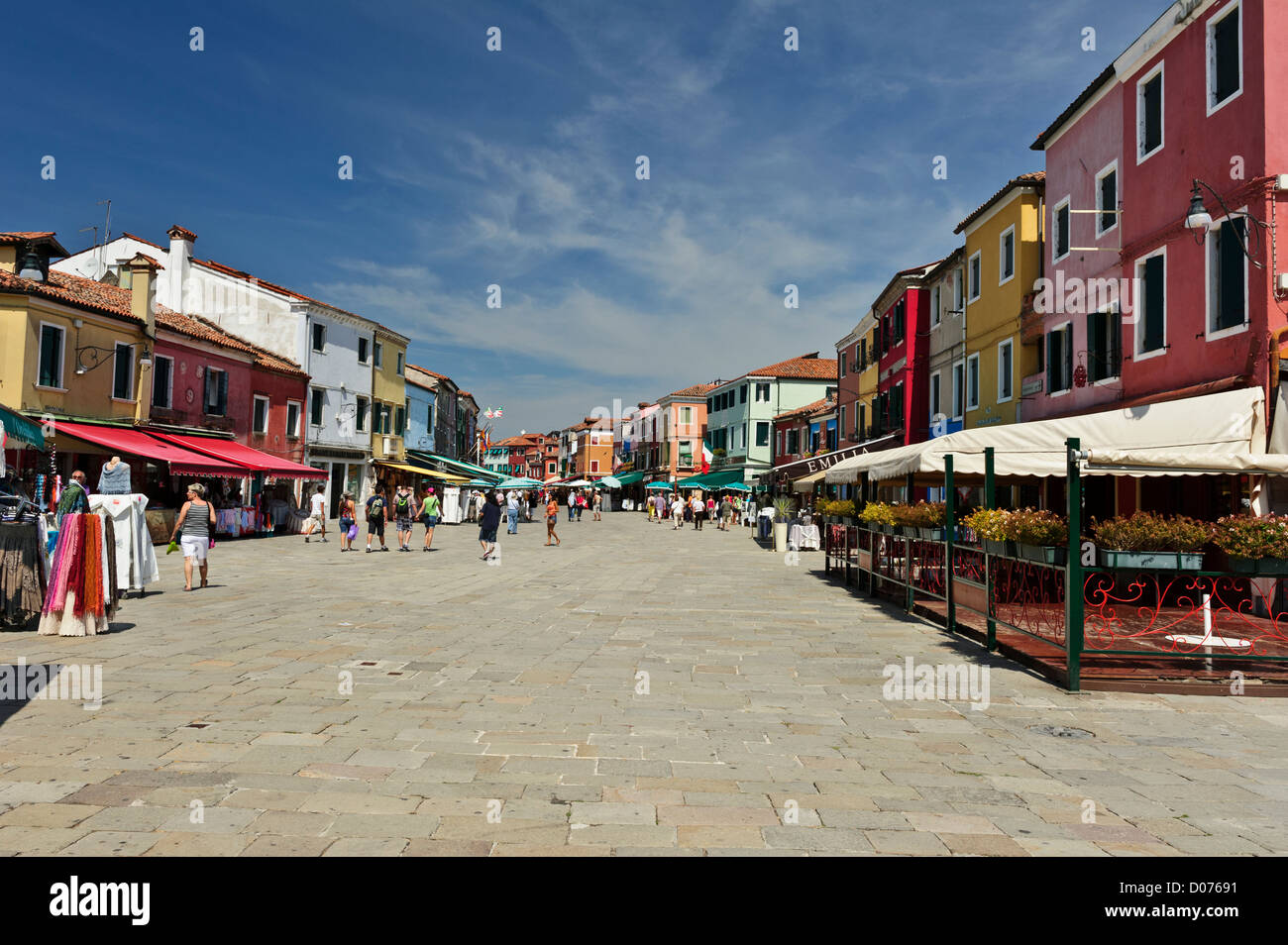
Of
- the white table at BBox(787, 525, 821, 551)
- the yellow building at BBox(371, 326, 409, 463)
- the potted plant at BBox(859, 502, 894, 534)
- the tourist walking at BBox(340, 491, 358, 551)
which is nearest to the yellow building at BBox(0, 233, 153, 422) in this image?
the tourist walking at BBox(340, 491, 358, 551)

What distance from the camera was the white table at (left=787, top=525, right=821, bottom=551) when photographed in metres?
27.1

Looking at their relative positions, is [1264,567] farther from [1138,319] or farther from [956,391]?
[956,391]

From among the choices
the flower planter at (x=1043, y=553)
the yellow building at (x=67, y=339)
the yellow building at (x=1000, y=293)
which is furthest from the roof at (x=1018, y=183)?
the yellow building at (x=67, y=339)

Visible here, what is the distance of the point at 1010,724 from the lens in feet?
19.8

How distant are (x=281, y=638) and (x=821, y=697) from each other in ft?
18.2

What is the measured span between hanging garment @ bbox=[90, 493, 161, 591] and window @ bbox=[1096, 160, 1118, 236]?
57.1 ft

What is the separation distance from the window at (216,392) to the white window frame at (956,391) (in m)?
24.0

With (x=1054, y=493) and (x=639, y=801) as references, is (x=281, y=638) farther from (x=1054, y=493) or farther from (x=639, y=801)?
(x=1054, y=493)

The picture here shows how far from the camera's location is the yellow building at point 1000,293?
20.6 metres

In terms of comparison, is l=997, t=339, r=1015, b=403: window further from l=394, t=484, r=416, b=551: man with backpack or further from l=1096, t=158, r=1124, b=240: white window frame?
l=394, t=484, r=416, b=551: man with backpack

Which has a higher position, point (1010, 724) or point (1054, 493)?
point (1054, 493)

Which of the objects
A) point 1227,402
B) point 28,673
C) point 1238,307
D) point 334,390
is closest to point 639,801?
point 28,673

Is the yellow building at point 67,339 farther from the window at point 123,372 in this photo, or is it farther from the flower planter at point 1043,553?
the flower planter at point 1043,553
